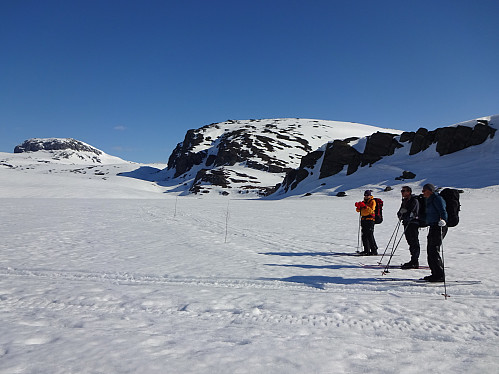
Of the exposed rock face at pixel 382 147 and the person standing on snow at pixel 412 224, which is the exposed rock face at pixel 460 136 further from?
the person standing on snow at pixel 412 224

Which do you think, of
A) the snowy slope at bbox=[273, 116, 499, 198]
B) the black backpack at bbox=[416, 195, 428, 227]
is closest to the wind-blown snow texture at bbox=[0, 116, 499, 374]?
the black backpack at bbox=[416, 195, 428, 227]

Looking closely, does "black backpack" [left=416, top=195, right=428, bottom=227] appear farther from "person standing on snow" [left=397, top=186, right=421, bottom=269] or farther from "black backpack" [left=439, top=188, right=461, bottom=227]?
"black backpack" [left=439, top=188, right=461, bottom=227]

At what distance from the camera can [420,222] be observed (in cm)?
A: 730

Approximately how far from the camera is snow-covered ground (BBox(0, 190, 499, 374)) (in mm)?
3156

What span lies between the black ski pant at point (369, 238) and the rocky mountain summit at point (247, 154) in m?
52.2

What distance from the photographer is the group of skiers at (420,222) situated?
639 cm

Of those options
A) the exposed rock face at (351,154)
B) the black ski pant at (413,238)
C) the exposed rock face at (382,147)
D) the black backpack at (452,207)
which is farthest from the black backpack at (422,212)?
the exposed rock face at (351,154)

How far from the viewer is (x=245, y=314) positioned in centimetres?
456

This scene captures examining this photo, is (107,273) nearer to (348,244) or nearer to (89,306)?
(89,306)

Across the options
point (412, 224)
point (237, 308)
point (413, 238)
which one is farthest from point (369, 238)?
point (237, 308)

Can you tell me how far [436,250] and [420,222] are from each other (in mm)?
1010

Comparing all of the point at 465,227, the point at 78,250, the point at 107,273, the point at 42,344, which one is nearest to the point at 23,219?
the point at 78,250

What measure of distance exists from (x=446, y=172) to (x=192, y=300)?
1624 inches

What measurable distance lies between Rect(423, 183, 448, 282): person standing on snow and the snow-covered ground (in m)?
0.39
